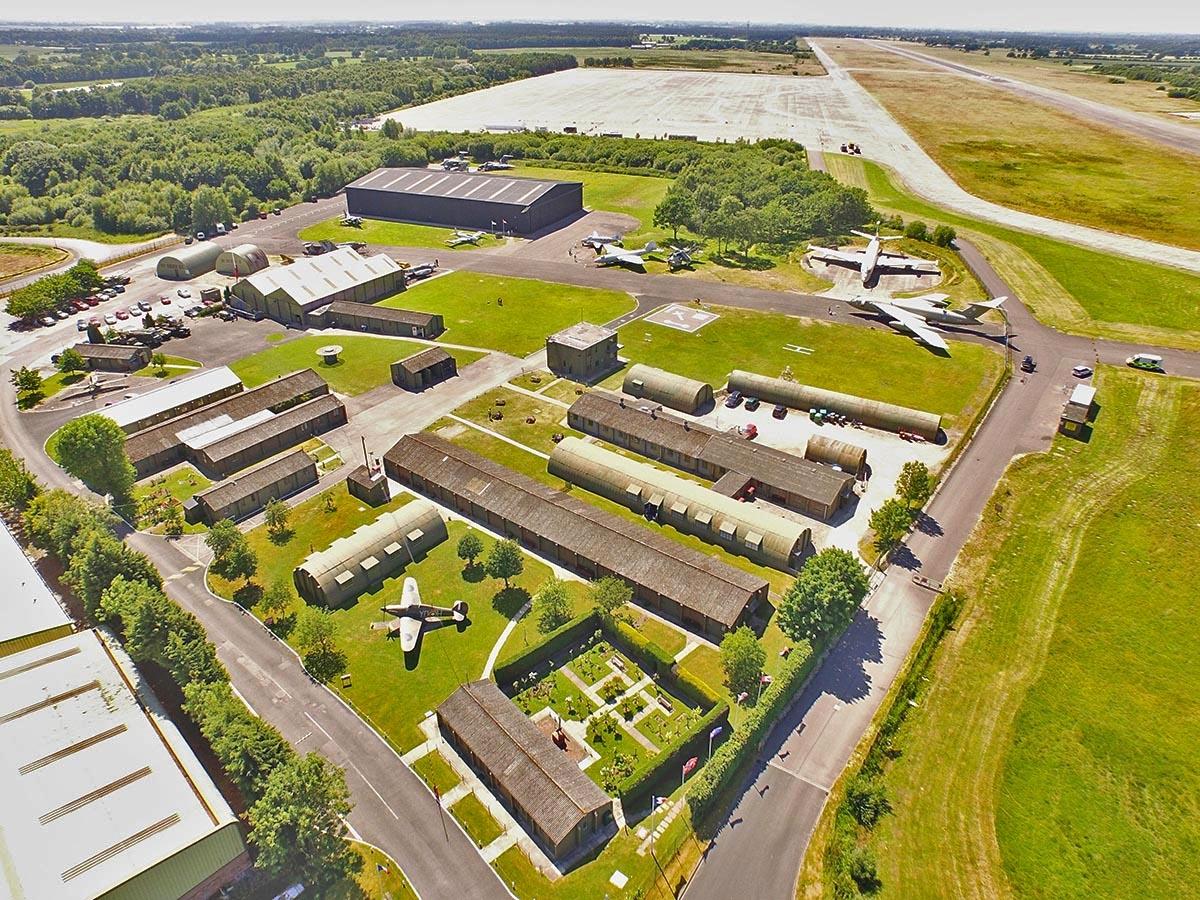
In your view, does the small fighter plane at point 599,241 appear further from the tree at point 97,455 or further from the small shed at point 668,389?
the tree at point 97,455

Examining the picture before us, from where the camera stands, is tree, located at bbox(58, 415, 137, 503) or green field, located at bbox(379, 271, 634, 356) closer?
tree, located at bbox(58, 415, 137, 503)

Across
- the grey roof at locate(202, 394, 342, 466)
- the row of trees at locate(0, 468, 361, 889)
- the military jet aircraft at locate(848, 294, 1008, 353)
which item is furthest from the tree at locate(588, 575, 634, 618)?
the military jet aircraft at locate(848, 294, 1008, 353)

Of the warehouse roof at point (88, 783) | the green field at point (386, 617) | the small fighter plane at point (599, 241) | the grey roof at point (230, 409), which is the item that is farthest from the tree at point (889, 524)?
the small fighter plane at point (599, 241)

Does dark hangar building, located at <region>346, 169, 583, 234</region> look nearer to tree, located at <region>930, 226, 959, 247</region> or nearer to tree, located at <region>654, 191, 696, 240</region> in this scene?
tree, located at <region>654, 191, 696, 240</region>

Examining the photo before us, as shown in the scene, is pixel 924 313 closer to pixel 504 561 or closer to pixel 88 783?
pixel 504 561

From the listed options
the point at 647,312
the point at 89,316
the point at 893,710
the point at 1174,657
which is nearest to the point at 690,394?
the point at 647,312

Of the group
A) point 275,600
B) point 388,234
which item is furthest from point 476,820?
point 388,234
